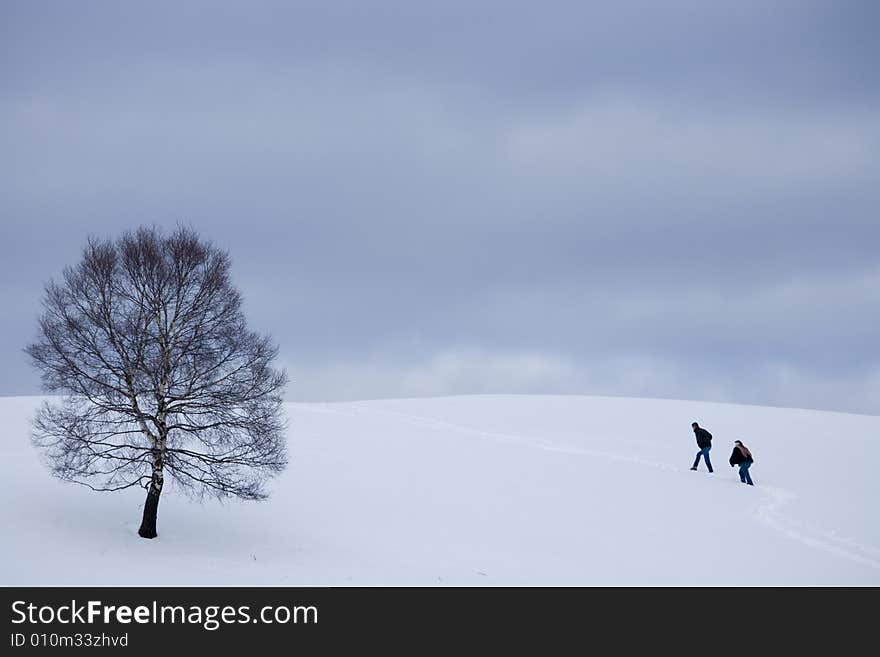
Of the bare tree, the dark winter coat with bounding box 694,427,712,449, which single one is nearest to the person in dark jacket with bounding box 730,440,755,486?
the dark winter coat with bounding box 694,427,712,449

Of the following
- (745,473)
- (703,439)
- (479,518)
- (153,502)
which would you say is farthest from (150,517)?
(745,473)

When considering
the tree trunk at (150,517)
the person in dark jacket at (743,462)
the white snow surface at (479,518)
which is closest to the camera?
the white snow surface at (479,518)

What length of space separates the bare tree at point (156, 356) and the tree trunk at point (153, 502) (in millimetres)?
26

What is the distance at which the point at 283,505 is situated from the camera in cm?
2089

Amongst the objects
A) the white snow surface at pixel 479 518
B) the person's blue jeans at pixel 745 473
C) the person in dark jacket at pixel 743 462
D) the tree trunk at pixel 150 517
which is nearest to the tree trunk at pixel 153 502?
the tree trunk at pixel 150 517

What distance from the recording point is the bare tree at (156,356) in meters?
15.7

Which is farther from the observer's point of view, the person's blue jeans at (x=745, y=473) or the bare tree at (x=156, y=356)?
the person's blue jeans at (x=745, y=473)

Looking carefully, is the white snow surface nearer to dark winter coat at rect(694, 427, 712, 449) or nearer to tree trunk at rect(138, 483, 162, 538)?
tree trunk at rect(138, 483, 162, 538)

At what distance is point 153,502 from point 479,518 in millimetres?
10128

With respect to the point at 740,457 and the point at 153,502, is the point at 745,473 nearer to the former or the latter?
the point at 740,457

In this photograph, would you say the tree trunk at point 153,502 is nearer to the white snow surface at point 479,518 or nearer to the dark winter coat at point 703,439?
the white snow surface at point 479,518

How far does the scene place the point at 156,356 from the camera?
1597cm
